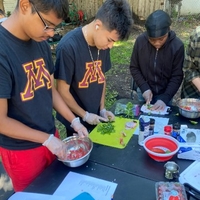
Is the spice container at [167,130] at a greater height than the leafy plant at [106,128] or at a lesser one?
greater

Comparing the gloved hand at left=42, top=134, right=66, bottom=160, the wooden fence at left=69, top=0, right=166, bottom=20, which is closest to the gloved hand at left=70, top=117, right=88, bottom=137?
the gloved hand at left=42, top=134, right=66, bottom=160

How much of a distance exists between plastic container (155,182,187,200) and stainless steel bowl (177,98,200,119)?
0.88 meters

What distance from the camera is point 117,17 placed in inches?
62.8

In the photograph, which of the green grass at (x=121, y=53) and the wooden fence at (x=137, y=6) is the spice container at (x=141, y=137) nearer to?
the green grass at (x=121, y=53)

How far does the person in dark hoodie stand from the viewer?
94.5 inches

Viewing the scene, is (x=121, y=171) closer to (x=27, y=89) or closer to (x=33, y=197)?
(x=33, y=197)

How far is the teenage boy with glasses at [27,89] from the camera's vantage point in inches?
47.6

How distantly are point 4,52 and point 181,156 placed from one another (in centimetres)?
124

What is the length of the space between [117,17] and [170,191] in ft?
3.61

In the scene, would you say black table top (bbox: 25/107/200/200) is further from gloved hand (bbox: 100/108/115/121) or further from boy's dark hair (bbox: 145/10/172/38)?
boy's dark hair (bbox: 145/10/172/38)

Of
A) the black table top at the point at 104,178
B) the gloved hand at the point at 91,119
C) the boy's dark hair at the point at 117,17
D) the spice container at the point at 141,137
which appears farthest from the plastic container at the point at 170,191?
the boy's dark hair at the point at 117,17

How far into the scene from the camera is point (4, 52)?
1227 millimetres

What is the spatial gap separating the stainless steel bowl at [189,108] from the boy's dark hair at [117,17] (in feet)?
2.76

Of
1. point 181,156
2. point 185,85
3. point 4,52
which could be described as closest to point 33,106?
point 4,52
